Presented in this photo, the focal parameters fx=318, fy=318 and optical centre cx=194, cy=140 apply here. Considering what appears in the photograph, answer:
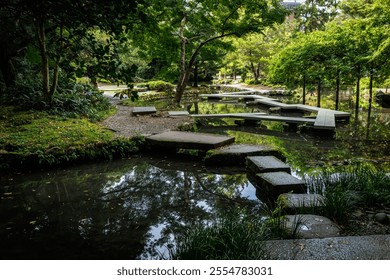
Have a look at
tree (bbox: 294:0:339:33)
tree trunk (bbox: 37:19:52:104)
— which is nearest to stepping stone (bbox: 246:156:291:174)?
tree trunk (bbox: 37:19:52:104)

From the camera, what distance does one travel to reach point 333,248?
2.99 meters

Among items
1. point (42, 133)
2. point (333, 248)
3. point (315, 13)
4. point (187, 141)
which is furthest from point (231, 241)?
point (315, 13)

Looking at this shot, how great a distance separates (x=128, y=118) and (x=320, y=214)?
8.96 m

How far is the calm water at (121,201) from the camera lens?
142 inches

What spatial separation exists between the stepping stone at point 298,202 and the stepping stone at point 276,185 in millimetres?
479

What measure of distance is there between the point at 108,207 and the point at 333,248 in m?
3.13

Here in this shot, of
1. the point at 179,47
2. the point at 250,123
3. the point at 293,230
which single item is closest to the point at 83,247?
the point at 293,230

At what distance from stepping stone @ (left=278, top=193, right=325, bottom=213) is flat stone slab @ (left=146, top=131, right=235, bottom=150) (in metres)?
3.37

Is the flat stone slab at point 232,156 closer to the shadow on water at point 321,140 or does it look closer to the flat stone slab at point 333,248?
the shadow on water at point 321,140

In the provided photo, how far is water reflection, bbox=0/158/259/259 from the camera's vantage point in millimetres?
3562

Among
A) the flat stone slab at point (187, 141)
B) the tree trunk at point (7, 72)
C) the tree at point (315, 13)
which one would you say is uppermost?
the tree at point (315, 13)

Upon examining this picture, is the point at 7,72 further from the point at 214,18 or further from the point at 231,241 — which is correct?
the point at 231,241

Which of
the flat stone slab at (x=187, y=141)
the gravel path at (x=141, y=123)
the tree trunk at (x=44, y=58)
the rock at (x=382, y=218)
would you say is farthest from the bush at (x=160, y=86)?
the rock at (x=382, y=218)

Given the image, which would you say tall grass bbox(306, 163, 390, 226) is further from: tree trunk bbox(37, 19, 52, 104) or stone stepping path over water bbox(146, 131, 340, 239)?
tree trunk bbox(37, 19, 52, 104)
